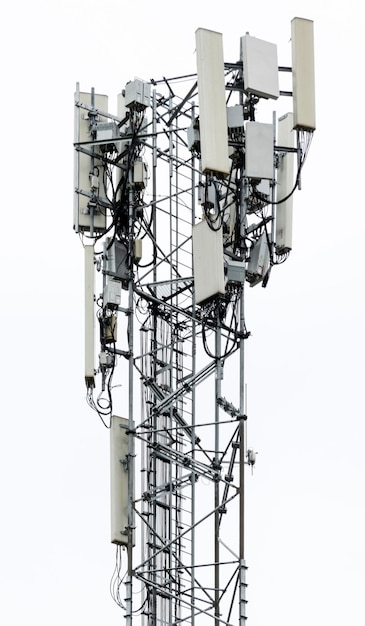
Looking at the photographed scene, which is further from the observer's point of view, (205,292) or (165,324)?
(165,324)

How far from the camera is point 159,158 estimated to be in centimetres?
5091

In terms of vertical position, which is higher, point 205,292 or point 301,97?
point 301,97

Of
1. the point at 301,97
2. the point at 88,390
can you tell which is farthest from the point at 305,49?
the point at 88,390

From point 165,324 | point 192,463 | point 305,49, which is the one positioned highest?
point 305,49

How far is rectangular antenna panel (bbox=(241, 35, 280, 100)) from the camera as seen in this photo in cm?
4828

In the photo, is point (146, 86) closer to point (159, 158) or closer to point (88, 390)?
point (159, 158)

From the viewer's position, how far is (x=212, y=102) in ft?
156

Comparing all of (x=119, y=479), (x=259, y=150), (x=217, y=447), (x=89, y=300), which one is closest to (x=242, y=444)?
(x=217, y=447)

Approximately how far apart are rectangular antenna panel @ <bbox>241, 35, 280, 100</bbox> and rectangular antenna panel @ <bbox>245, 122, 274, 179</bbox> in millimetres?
697

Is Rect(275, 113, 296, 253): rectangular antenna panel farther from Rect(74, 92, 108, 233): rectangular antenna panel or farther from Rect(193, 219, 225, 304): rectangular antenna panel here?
Rect(74, 92, 108, 233): rectangular antenna panel

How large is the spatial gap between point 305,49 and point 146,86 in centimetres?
333

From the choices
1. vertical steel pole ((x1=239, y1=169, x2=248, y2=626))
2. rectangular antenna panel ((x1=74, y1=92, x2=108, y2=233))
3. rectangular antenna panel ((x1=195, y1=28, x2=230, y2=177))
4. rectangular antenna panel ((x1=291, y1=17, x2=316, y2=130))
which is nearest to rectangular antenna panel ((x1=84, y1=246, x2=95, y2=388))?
rectangular antenna panel ((x1=74, y1=92, x2=108, y2=233))

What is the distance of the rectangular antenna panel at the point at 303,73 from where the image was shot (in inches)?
1902

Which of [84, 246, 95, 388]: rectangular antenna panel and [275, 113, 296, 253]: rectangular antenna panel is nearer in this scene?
[84, 246, 95, 388]: rectangular antenna panel
